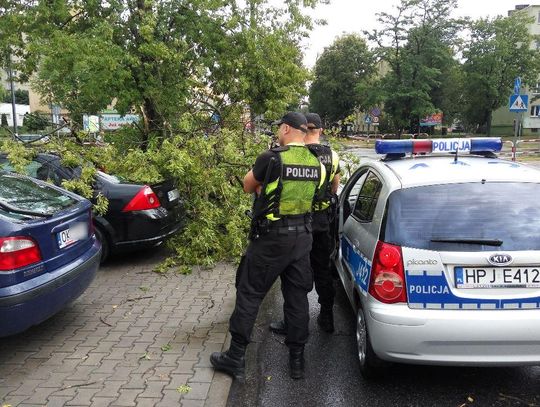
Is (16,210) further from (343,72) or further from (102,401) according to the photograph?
(343,72)

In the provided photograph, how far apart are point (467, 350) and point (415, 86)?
43794 millimetres

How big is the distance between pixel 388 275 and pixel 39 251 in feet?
8.05

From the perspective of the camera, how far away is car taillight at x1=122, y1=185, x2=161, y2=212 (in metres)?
5.99

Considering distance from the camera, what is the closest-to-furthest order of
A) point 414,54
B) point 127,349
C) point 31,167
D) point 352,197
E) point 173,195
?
1. point 127,349
2. point 352,197
3. point 31,167
4. point 173,195
5. point 414,54

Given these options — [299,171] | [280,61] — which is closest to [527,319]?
[299,171]

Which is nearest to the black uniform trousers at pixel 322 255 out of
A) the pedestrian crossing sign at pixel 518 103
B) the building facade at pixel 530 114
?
the pedestrian crossing sign at pixel 518 103

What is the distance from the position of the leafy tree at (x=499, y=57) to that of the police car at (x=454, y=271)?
51628 mm

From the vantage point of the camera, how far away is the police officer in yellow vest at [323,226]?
4.04 metres

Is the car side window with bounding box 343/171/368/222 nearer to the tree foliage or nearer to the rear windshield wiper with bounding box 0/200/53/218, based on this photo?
the tree foliage

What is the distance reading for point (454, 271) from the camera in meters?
2.99

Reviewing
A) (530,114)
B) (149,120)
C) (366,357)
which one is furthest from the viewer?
(530,114)

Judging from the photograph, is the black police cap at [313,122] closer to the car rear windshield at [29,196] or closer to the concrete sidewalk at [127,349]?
the concrete sidewalk at [127,349]

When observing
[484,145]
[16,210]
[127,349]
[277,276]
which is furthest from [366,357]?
[16,210]

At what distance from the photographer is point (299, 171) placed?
130 inches
